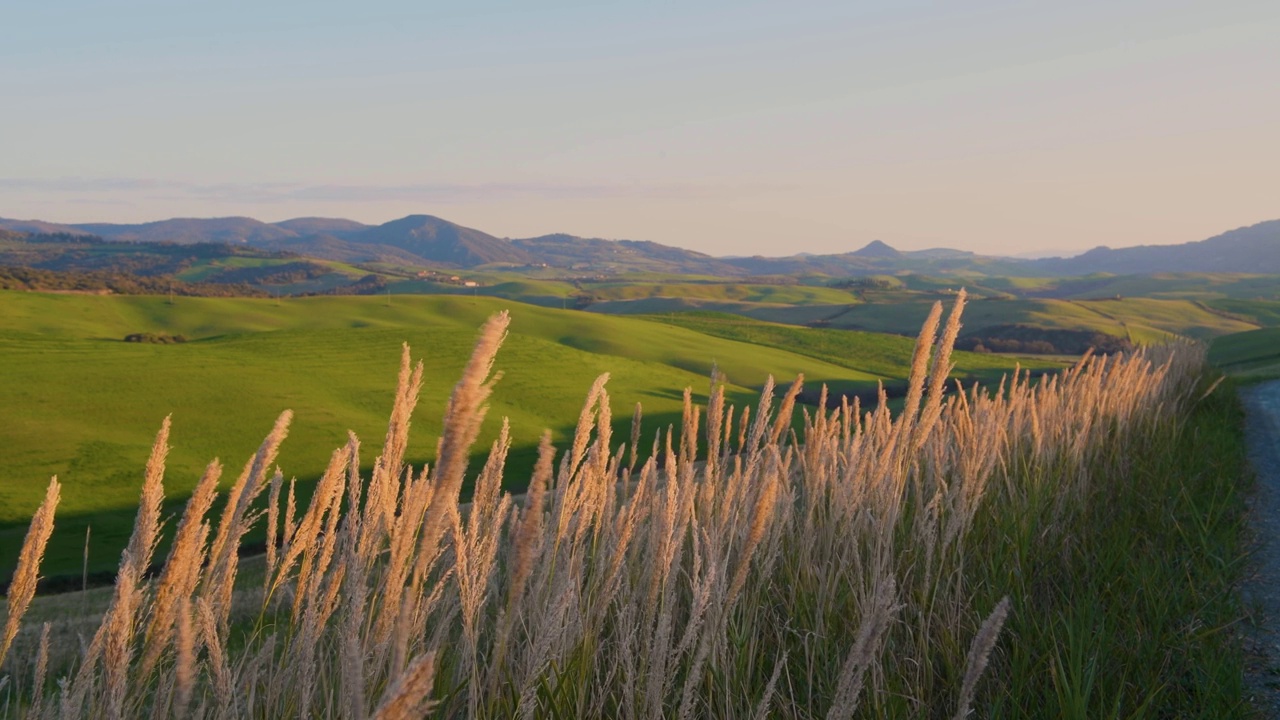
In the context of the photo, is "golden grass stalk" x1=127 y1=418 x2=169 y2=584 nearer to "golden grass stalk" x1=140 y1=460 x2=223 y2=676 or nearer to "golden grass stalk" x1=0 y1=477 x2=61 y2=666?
"golden grass stalk" x1=140 y1=460 x2=223 y2=676

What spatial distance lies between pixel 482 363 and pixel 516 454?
2367 cm

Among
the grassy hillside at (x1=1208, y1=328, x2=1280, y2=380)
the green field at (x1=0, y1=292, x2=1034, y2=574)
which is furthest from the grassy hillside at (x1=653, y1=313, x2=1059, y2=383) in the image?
the grassy hillside at (x1=1208, y1=328, x2=1280, y2=380)

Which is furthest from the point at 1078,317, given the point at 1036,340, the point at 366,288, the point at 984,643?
the point at 366,288

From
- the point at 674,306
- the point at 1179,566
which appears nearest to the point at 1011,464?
the point at 1179,566

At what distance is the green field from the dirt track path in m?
6.75

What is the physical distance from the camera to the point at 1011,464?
18.4 feet

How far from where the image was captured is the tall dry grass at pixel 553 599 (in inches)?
72.9

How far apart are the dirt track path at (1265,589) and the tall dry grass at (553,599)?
1025 mm

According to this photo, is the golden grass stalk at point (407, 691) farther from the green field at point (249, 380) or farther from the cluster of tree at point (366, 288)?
the cluster of tree at point (366, 288)

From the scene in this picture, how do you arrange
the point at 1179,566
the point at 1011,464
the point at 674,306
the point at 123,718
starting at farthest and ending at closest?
the point at 674,306 < the point at 1011,464 < the point at 1179,566 < the point at 123,718

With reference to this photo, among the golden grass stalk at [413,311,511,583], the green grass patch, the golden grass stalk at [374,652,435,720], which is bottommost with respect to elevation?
the green grass patch

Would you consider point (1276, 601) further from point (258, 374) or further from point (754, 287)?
point (754, 287)

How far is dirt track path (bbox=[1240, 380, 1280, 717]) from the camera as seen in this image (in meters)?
3.71

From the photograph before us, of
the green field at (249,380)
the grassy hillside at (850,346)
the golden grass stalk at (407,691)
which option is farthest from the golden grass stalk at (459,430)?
the grassy hillside at (850,346)
